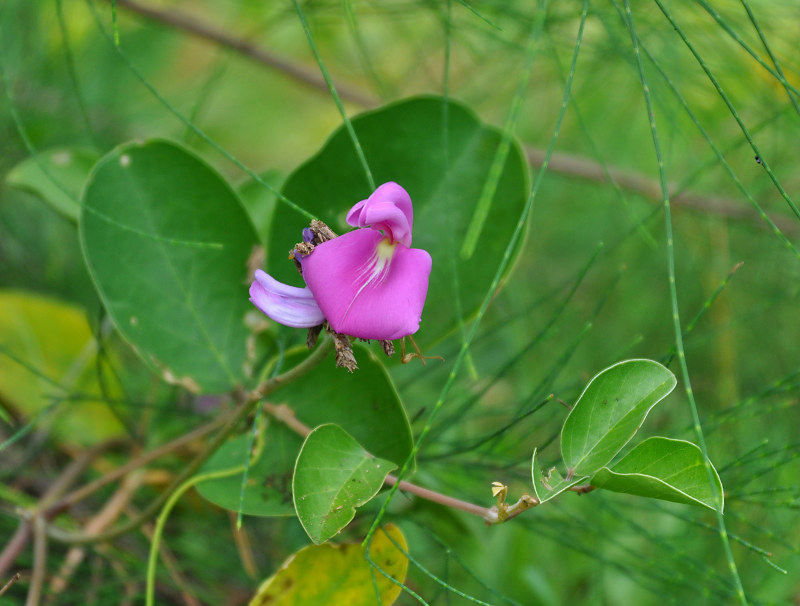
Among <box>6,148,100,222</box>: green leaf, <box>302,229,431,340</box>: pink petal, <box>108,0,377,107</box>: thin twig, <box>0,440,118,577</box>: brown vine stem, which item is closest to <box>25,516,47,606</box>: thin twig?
<box>0,440,118,577</box>: brown vine stem

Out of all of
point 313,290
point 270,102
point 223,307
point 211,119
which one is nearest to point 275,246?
point 223,307

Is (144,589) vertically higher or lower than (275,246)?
lower

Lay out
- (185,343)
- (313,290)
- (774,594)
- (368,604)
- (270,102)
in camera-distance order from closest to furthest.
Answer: (313,290) < (368,604) < (185,343) < (774,594) < (270,102)

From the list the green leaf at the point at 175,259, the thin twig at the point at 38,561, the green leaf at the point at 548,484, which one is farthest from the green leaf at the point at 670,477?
the thin twig at the point at 38,561

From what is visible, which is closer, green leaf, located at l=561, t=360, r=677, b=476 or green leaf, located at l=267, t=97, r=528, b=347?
green leaf, located at l=561, t=360, r=677, b=476

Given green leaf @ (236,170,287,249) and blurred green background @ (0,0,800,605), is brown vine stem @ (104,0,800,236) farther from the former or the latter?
green leaf @ (236,170,287,249)

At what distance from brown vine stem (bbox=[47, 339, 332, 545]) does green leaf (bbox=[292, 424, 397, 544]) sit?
0.14ft

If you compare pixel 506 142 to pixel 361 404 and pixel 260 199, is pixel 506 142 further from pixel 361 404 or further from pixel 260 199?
pixel 260 199

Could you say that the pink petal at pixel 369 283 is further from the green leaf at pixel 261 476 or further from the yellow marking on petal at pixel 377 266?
the green leaf at pixel 261 476

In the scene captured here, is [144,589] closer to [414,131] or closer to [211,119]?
[414,131]

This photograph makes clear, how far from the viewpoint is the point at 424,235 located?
655mm

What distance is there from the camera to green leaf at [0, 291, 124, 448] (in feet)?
2.75

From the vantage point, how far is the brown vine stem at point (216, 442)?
44 cm

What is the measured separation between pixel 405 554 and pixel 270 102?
167 centimetres
